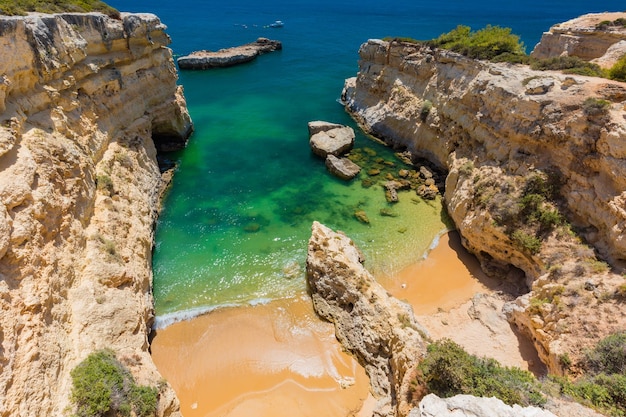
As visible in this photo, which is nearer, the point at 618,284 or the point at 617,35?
the point at 618,284

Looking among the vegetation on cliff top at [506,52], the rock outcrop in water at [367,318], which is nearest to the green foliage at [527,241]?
the rock outcrop in water at [367,318]

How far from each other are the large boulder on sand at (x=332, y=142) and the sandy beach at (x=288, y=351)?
1411 cm

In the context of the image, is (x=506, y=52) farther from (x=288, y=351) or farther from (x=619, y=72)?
(x=288, y=351)

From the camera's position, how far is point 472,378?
920cm

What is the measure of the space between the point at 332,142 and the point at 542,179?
16321mm

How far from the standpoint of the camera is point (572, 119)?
15.9m

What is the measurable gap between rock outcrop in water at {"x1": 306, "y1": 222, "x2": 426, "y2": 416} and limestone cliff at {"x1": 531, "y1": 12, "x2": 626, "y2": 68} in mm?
26433

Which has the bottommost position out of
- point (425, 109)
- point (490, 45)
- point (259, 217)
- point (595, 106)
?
point (259, 217)

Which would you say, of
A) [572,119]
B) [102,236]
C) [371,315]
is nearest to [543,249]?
[572,119]

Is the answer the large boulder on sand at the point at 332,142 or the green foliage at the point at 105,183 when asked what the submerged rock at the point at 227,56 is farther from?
the green foliage at the point at 105,183

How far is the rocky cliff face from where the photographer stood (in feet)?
30.6

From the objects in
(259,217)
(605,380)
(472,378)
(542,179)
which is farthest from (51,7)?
(605,380)

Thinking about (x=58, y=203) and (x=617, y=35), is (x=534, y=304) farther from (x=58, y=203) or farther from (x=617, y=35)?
(x=617, y=35)

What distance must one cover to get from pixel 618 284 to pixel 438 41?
24.0 m
